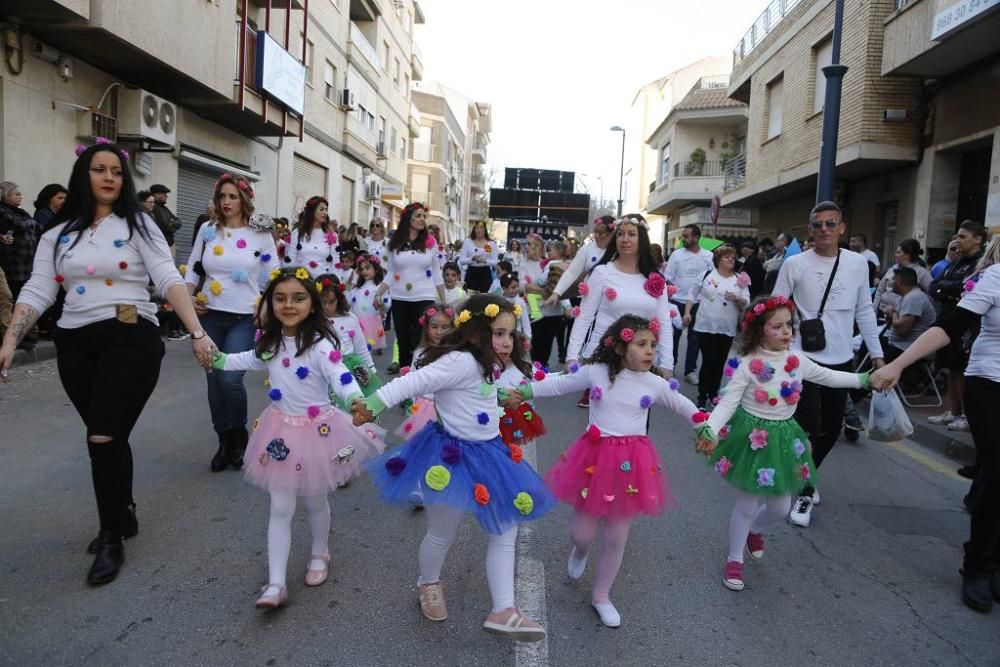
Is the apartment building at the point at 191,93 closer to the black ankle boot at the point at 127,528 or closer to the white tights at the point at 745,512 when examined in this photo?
the black ankle boot at the point at 127,528

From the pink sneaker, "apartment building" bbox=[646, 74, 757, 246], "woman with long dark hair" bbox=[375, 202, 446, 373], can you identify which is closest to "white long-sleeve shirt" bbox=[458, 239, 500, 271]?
"woman with long dark hair" bbox=[375, 202, 446, 373]

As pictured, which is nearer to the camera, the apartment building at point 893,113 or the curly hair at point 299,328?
the curly hair at point 299,328

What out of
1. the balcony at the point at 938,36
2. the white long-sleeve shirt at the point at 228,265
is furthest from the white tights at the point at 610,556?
the balcony at the point at 938,36

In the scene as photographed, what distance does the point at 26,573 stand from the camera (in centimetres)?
365

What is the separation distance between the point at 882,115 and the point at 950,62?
6.80ft

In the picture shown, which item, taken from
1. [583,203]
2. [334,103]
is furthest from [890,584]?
[583,203]

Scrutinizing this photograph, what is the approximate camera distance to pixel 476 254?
12.4m

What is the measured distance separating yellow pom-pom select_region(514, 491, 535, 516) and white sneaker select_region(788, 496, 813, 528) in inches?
99.7

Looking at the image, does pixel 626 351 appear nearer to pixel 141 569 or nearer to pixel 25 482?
pixel 141 569

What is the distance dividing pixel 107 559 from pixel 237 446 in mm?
1914

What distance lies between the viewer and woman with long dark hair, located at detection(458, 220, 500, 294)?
12.4 meters

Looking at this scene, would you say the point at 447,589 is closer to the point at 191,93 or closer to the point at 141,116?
the point at 141,116

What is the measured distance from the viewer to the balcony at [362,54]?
26.1 m

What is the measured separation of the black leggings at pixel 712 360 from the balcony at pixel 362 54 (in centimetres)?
2136
